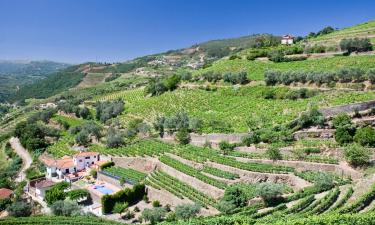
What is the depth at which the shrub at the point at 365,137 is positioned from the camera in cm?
4181

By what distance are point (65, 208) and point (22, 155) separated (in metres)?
48.4

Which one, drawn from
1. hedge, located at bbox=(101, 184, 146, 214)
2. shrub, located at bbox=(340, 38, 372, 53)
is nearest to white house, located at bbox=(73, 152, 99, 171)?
hedge, located at bbox=(101, 184, 146, 214)

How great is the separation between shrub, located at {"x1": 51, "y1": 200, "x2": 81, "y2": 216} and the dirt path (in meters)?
29.5

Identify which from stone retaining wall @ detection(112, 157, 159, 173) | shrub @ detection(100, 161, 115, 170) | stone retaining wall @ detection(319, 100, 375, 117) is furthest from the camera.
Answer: shrub @ detection(100, 161, 115, 170)

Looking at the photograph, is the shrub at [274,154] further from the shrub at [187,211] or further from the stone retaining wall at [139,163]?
the stone retaining wall at [139,163]

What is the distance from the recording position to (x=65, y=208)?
47.1m

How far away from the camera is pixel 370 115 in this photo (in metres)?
48.8

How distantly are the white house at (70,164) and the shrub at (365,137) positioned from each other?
141 ft

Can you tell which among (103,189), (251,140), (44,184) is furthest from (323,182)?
(44,184)

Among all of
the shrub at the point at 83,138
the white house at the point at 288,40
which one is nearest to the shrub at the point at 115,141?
the shrub at the point at 83,138

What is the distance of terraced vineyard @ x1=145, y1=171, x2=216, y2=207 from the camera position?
42500 millimetres

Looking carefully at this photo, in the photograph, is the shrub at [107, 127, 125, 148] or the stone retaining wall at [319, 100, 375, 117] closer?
the stone retaining wall at [319, 100, 375, 117]

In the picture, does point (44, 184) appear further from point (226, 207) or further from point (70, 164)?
point (226, 207)

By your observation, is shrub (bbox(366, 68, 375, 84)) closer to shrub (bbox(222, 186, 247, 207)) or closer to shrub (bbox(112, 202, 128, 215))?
shrub (bbox(222, 186, 247, 207))
